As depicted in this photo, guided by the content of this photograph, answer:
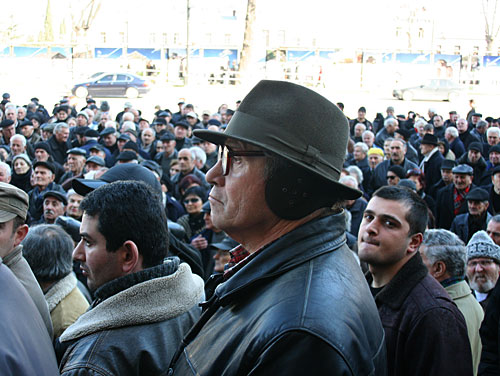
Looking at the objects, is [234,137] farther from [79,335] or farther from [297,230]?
[79,335]

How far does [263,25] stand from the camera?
6241 centimetres

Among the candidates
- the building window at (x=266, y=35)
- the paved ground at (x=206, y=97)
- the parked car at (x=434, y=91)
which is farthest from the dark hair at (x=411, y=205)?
the building window at (x=266, y=35)

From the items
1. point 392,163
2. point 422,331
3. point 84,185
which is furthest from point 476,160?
point 84,185

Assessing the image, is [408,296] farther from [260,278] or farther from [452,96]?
[452,96]

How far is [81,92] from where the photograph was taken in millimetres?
28922

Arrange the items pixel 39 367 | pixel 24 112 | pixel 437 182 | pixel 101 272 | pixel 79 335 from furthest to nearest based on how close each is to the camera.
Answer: pixel 24 112, pixel 437 182, pixel 101 272, pixel 79 335, pixel 39 367

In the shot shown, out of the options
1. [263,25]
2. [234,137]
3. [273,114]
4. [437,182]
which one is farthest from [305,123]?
[263,25]

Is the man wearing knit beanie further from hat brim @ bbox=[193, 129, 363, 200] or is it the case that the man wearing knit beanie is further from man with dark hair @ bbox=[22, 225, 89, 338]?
hat brim @ bbox=[193, 129, 363, 200]

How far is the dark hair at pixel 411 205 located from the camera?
331cm

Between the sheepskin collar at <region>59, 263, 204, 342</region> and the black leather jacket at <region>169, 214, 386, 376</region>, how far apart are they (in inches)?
17.2

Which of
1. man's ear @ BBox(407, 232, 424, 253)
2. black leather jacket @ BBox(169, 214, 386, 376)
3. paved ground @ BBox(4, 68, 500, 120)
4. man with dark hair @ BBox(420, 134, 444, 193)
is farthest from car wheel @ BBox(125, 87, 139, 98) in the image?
black leather jacket @ BBox(169, 214, 386, 376)

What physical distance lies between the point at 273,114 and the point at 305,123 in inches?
3.7

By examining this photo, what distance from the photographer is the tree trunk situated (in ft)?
96.2

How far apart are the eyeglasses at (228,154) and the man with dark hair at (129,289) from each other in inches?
22.8
